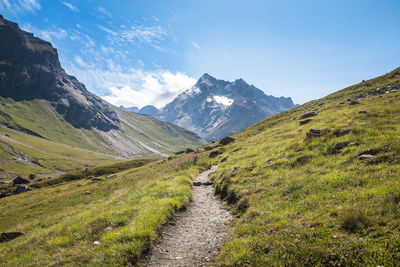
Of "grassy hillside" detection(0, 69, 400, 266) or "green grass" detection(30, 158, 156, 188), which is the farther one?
"green grass" detection(30, 158, 156, 188)

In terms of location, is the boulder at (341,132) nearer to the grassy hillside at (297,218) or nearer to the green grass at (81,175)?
the grassy hillside at (297,218)

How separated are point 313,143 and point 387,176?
9.85 m

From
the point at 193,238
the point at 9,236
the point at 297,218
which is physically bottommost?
the point at 9,236

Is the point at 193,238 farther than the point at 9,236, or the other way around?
the point at 9,236

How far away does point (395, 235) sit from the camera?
5898 mm

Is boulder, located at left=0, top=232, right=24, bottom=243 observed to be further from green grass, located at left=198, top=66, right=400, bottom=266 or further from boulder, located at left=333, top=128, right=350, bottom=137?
boulder, located at left=333, top=128, right=350, bottom=137

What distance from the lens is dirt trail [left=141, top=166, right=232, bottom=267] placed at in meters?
9.10

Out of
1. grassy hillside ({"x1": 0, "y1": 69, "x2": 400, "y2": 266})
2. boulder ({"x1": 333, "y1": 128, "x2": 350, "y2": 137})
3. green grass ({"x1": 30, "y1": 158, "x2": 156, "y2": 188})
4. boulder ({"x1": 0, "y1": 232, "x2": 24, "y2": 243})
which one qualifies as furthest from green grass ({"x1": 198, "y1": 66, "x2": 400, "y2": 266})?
green grass ({"x1": 30, "y1": 158, "x2": 156, "y2": 188})

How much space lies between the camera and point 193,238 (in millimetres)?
11156

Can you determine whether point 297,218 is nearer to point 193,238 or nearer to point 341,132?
point 193,238

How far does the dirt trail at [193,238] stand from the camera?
358 inches

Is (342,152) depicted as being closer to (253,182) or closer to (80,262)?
(253,182)

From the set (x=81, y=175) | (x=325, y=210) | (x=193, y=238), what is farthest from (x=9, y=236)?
(x=81, y=175)

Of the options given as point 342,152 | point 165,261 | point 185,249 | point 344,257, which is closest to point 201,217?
point 185,249
